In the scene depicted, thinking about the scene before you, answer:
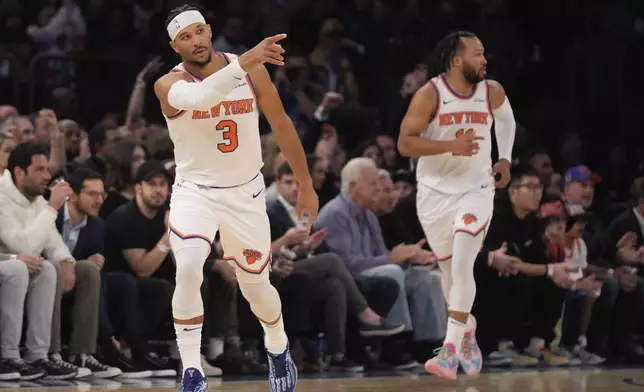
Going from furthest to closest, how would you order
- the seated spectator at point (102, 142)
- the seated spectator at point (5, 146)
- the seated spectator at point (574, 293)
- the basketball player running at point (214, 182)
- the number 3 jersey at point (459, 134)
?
the seated spectator at point (574, 293) < the seated spectator at point (102, 142) < the seated spectator at point (5, 146) < the number 3 jersey at point (459, 134) < the basketball player running at point (214, 182)

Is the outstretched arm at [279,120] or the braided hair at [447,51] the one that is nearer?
the outstretched arm at [279,120]

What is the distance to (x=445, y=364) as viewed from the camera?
27.3ft

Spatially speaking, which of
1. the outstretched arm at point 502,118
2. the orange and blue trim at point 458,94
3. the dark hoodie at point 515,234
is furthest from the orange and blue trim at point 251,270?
the dark hoodie at point 515,234

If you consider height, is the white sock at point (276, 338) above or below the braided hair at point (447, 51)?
below

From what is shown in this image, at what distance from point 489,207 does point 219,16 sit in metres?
5.87

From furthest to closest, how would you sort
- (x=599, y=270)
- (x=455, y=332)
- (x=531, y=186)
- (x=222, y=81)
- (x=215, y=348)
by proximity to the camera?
(x=599, y=270), (x=531, y=186), (x=215, y=348), (x=455, y=332), (x=222, y=81)

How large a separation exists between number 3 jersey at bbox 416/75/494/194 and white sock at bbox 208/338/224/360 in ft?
6.41

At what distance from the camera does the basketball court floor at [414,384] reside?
26.7 ft

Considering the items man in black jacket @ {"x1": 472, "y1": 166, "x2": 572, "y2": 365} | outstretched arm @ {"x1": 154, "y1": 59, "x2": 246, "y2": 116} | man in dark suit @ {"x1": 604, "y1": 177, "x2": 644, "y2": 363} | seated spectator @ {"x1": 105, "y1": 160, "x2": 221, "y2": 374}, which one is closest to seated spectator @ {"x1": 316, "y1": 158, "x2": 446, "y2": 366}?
man in black jacket @ {"x1": 472, "y1": 166, "x2": 572, "y2": 365}

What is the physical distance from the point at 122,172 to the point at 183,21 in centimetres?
316

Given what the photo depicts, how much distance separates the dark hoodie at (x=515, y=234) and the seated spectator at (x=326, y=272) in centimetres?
124

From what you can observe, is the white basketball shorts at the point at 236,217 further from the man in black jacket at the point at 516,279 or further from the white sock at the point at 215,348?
the man in black jacket at the point at 516,279

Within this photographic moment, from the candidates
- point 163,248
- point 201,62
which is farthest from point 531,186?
point 201,62

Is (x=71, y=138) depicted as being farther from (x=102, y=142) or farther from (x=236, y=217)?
(x=236, y=217)
